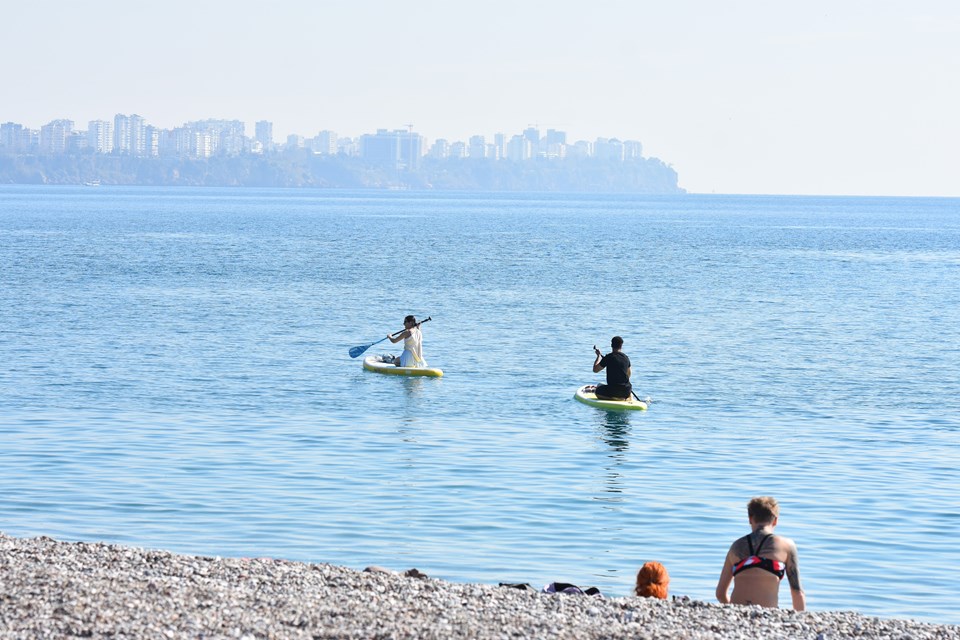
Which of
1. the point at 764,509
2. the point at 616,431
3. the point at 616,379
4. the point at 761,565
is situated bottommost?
the point at 616,431

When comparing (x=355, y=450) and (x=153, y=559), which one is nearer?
(x=153, y=559)

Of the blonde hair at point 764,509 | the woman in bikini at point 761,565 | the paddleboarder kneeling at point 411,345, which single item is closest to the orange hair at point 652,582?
the woman in bikini at point 761,565

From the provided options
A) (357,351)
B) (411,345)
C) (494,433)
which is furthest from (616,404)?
(357,351)

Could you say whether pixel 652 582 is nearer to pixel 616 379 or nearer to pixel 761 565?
pixel 761 565

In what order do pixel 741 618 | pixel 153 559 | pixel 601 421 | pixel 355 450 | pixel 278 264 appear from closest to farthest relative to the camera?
pixel 741 618 < pixel 153 559 < pixel 355 450 < pixel 601 421 < pixel 278 264

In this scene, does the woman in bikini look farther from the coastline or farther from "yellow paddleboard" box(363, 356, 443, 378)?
"yellow paddleboard" box(363, 356, 443, 378)

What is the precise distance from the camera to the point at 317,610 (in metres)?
10.4

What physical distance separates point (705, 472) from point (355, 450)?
576 centimetres

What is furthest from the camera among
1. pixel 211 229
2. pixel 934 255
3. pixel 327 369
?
pixel 211 229

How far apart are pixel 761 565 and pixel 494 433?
13039 millimetres

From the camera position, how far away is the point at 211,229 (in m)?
128

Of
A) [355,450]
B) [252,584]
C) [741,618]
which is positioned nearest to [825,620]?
[741,618]

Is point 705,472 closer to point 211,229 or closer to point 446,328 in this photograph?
Answer: point 446,328

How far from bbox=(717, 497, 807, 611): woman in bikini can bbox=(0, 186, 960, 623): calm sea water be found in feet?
9.68
